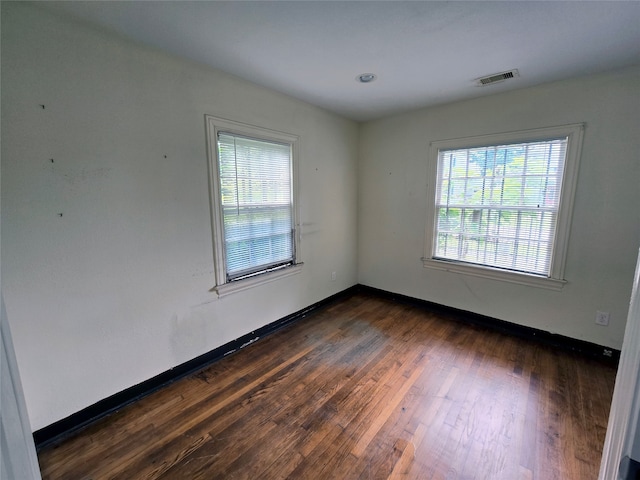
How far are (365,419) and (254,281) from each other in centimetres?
149

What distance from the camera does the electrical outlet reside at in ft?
7.80

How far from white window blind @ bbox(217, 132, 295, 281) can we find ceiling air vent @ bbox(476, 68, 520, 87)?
72.3 inches

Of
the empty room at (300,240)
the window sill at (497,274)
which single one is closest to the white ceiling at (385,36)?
the empty room at (300,240)

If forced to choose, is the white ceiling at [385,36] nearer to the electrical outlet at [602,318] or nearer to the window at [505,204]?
the window at [505,204]

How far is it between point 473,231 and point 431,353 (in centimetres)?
141

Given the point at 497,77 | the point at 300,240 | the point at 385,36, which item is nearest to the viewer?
the point at 385,36

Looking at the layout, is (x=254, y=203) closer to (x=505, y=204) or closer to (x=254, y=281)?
(x=254, y=281)

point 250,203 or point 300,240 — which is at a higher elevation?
point 250,203

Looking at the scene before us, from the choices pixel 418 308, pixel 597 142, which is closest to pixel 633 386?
pixel 597 142

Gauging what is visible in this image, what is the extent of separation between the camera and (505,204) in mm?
2803

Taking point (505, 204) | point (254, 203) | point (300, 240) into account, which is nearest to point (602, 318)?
point (505, 204)

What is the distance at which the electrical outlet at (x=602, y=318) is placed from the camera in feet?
7.80

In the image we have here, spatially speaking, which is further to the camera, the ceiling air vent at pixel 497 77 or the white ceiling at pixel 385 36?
the ceiling air vent at pixel 497 77

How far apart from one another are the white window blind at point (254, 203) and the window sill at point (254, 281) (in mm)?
56
